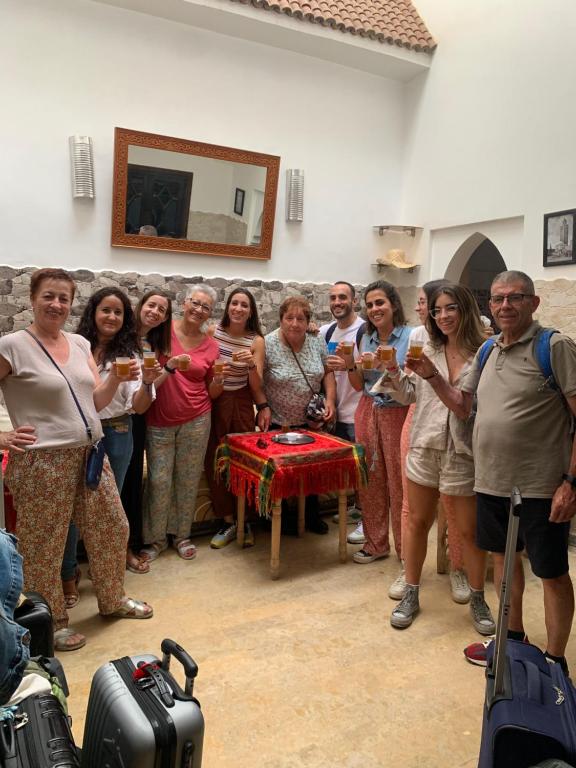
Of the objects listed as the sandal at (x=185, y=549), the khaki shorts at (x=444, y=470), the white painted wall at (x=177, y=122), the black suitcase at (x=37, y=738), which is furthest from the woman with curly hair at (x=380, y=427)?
the white painted wall at (x=177, y=122)

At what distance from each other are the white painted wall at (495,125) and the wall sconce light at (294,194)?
53.9 inches

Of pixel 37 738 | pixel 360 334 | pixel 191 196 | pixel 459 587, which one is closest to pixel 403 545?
pixel 459 587

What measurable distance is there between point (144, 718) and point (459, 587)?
2.23 meters

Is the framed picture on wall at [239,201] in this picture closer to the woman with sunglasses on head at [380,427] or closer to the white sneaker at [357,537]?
the woman with sunglasses on head at [380,427]

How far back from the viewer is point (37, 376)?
2.41 metres

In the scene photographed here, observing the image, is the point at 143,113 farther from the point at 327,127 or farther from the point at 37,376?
the point at 37,376

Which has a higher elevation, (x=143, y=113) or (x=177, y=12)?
(x=177, y=12)

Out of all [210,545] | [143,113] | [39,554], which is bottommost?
[210,545]

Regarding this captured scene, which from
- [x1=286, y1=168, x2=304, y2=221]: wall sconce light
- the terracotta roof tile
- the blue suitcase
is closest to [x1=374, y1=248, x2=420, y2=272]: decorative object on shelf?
[x1=286, y1=168, x2=304, y2=221]: wall sconce light

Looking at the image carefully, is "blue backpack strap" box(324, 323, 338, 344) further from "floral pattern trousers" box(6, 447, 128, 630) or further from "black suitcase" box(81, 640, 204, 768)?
"black suitcase" box(81, 640, 204, 768)

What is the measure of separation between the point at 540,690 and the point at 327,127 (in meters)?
5.92

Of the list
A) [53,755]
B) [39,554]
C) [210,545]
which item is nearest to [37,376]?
[39,554]

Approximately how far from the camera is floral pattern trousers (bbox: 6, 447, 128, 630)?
2.48 m

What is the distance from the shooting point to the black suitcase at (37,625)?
1.66 m
